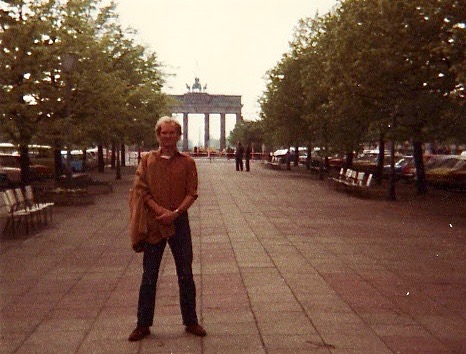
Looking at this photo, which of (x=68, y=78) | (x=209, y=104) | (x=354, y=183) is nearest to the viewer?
(x=68, y=78)

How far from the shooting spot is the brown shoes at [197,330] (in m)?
6.83

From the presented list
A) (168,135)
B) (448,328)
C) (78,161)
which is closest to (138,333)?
(168,135)

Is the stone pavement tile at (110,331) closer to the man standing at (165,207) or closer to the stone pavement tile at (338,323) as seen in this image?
the man standing at (165,207)

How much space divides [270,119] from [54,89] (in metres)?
25.3

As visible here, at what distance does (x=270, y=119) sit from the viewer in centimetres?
4838

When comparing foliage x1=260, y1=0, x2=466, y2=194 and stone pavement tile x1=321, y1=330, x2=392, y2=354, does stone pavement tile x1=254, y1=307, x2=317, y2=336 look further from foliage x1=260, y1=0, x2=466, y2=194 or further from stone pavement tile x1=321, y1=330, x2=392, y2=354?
foliage x1=260, y1=0, x2=466, y2=194

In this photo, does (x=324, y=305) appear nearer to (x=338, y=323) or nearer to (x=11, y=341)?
(x=338, y=323)

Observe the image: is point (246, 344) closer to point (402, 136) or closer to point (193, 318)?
→ point (193, 318)

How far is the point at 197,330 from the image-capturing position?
22.5ft

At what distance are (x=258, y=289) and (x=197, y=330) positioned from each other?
2222 mm

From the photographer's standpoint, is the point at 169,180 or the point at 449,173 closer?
the point at 169,180

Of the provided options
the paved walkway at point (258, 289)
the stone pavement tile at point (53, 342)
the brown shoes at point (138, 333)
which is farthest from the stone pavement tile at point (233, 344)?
the stone pavement tile at point (53, 342)

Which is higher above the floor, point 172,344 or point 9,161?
point 9,161

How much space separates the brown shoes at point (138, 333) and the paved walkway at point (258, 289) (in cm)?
7
